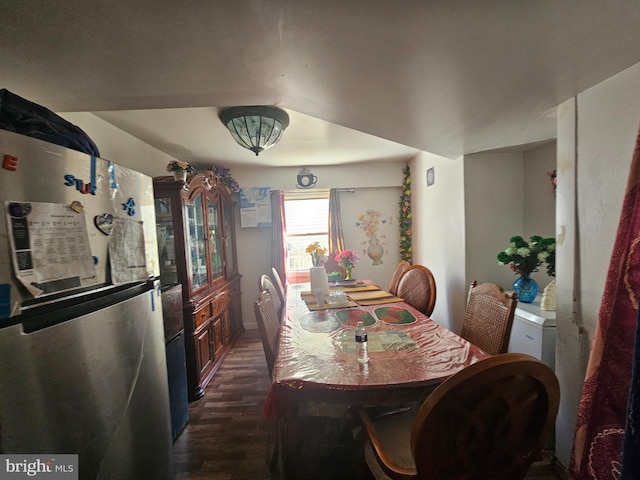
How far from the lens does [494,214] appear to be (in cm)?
205

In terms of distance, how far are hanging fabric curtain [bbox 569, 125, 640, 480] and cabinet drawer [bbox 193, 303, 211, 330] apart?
89.2 inches


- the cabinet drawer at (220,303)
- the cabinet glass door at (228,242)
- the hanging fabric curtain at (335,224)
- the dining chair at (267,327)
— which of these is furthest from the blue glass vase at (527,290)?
the cabinet glass door at (228,242)

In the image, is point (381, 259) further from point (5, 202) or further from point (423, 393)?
point (5, 202)

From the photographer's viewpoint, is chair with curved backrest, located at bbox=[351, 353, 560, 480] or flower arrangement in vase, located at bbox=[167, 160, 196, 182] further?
flower arrangement in vase, located at bbox=[167, 160, 196, 182]

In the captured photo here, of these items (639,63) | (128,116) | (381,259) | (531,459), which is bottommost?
(531,459)

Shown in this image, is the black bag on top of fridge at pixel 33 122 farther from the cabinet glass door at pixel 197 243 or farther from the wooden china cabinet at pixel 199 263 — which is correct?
the cabinet glass door at pixel 197 243

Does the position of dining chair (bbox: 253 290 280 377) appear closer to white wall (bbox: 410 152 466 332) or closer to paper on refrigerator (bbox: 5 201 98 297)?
paper on refrigerator (bbox: 5 201 98 297)

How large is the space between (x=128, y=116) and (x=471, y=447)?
250 cm

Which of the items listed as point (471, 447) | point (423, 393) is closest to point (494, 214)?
point (423, 393)

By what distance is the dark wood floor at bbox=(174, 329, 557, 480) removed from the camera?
1352 mm

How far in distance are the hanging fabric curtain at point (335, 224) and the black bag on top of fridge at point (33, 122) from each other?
8.82ft

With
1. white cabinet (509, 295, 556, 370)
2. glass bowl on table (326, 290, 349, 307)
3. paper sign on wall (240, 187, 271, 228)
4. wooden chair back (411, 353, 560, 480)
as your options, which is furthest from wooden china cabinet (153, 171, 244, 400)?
white cabinet (509, 295, 556, 370)

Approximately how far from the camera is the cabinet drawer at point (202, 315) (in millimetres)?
2044

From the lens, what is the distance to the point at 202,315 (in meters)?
2.15
